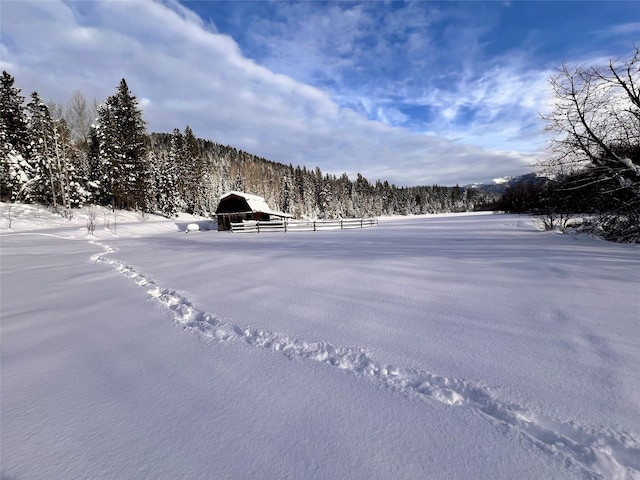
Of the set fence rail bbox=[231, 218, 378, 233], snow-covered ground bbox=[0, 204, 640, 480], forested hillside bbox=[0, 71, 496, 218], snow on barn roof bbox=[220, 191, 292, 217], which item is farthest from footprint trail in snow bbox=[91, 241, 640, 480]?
forested hillside bbox=[0, 71, 496, 218]

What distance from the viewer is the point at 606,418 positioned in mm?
2076

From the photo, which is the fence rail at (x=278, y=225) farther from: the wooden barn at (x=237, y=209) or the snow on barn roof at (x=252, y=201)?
the snow on barn roof at (x=252, y=201)

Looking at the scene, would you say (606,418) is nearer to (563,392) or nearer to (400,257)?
(563,392)

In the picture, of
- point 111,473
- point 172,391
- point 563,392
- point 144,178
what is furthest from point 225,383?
point 144,178

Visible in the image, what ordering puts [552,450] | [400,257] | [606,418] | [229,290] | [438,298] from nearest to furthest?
[552,450] → [606,418] → [438,298] → [229,290] → [400,257]

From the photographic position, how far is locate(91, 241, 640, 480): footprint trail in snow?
5.82ft

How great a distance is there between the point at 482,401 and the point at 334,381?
1.26 m

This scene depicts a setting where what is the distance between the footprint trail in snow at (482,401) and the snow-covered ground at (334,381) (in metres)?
0.01

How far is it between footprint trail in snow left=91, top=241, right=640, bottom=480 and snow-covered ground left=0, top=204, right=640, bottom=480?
1 centimetres

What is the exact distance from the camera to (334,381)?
269 cm

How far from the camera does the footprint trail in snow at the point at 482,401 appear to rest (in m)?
1.77

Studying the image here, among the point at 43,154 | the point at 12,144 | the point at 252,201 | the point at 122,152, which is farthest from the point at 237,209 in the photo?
the point at 12,144

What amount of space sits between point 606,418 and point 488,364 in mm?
854

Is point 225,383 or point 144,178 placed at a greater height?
point 144,178
